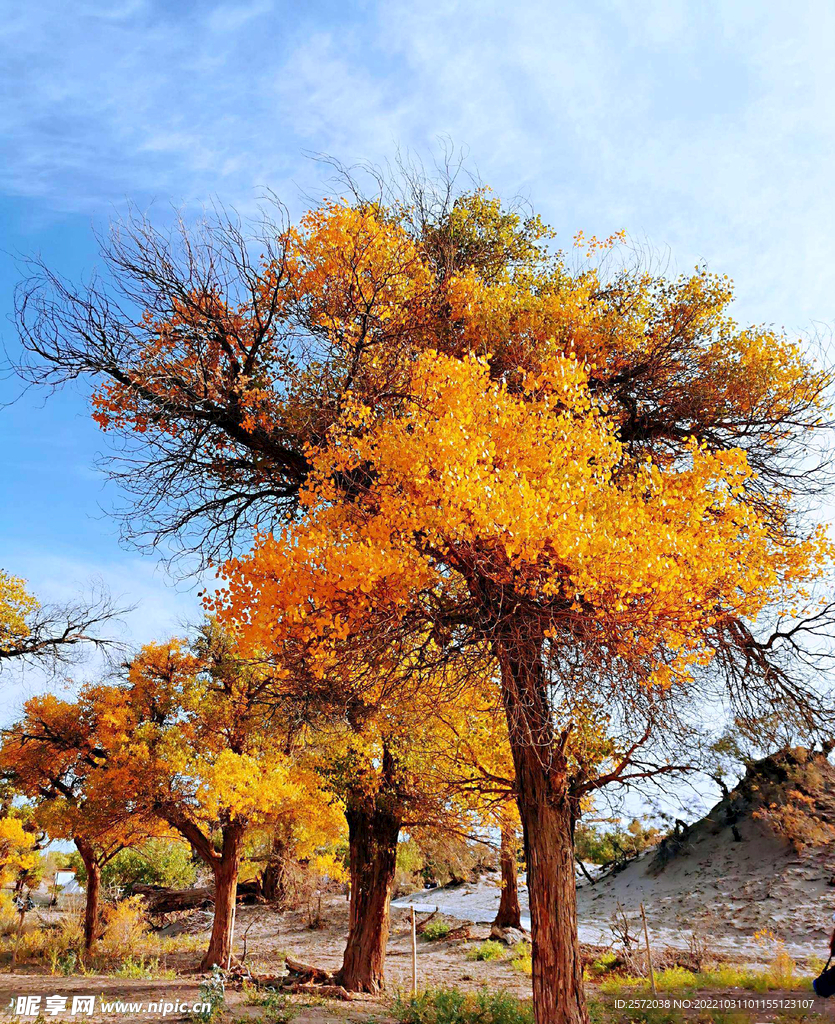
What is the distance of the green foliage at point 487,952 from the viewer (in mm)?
16891

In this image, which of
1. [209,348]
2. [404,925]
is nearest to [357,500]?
[209,348]

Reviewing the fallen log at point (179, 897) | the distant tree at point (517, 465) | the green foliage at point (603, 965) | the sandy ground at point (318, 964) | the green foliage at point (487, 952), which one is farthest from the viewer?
the fallen log at point (179, 897)

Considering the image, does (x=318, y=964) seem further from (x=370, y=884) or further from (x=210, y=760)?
(x=210, y=760)

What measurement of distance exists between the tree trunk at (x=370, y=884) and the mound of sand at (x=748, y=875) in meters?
6.12

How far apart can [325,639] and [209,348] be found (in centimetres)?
421

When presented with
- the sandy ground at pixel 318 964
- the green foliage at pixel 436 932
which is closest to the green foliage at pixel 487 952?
the sandy ground at pixel 318 964

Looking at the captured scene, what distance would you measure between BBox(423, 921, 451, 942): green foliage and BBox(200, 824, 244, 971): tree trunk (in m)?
7.70

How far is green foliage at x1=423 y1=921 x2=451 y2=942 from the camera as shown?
20422 millimetres

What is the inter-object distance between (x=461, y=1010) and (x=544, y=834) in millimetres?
4724

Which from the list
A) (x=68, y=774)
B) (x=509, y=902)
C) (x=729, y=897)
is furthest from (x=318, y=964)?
(x=729, y=897)

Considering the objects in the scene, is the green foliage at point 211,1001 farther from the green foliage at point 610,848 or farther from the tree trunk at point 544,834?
the green foliage at point 610,848

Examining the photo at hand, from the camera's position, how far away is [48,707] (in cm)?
1594

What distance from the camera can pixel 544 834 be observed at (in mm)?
7516

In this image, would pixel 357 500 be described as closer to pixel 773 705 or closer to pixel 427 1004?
pixel 773 705
